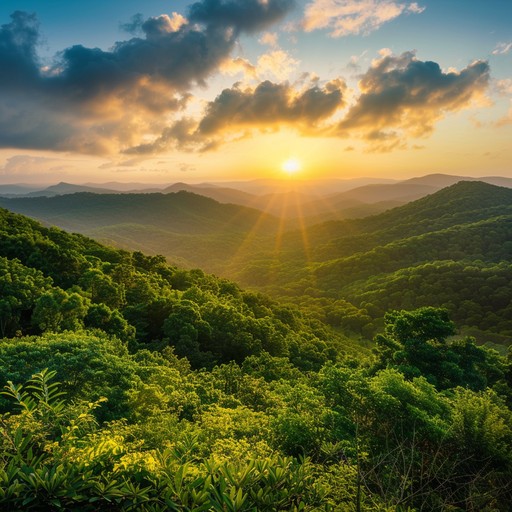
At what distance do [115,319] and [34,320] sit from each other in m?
7.73

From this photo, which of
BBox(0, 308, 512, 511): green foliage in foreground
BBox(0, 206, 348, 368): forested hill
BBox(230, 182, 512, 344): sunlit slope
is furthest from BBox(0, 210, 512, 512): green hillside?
BBox(230, 182, 512, 344): sunlit slope

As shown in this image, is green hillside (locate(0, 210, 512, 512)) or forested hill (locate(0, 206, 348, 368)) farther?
forested hill (locate(0, 206, 348, 368))

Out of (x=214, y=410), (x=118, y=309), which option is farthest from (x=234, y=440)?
(x=118, y=309)

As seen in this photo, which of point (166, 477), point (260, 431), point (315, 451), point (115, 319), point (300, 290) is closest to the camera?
point (166, 477)

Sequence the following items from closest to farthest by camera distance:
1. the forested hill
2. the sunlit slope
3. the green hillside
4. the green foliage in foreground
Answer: the green foliage in foreground < the green hillside < the forested hill < the sunlit slope

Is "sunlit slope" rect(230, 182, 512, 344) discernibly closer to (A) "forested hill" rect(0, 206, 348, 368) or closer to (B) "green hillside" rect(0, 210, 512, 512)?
(A) "forested hill" rect(0, 206, 348, 368)

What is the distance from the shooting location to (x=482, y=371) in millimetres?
37188

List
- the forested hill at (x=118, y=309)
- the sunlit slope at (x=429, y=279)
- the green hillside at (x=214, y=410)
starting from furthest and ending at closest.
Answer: the sunlit slope at (x=429, y=279), the forested hill at (x=118, y=309), the green hillside at (x=214, y=410)

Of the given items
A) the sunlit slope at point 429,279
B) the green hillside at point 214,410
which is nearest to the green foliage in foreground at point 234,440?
the green hillside at point 214,410

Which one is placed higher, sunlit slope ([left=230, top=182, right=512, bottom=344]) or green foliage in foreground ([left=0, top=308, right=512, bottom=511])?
green foliage in foreground ([left=0, top=308, right=512, bottom=511])

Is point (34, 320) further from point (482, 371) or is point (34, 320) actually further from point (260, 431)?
point (482, 371)

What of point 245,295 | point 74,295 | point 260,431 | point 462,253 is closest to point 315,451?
point 260,431

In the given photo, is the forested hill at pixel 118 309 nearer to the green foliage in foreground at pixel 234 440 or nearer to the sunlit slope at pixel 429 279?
the green foliage in foreground at pixel 234 440

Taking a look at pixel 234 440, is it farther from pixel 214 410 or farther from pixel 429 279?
pixel 429 279
